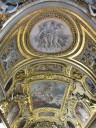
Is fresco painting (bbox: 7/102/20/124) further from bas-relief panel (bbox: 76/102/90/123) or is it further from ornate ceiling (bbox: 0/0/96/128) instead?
bas-relief panel (bbox: 76/102/90/123)

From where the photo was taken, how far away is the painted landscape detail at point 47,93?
1744cm

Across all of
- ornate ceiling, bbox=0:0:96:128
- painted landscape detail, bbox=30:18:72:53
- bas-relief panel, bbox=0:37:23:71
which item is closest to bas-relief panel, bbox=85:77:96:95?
ornate ceiling, bbox=0:0:96:128

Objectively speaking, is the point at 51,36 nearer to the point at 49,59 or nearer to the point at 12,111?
the point at 49,59

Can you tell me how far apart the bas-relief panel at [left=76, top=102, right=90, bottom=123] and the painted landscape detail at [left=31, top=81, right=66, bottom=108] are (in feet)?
4.11

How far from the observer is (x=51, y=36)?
13.9 metres

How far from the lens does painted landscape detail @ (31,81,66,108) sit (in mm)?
17438

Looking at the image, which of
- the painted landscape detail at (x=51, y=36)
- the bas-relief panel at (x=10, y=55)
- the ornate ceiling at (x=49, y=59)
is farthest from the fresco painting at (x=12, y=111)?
the painted landscape detail at (x=51, y=36)

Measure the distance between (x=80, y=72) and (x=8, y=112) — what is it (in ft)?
17.1

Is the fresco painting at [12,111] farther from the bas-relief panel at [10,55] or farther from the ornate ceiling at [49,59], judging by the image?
the bas-relief panel at [10,55]

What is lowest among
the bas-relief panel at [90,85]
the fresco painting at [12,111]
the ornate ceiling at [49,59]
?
the bas-relief panel at [90,85]

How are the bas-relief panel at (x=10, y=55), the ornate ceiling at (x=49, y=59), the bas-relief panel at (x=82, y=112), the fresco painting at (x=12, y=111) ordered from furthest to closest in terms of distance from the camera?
the bas-relief panel at (x=82, y=112) → the fresco painting at (x=12, y=111) → the bas-relief panel at (x=10, y=55) → the ornate ceiling at (x=49, y=59)

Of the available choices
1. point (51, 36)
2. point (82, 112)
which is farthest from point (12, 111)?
point (51, 36)

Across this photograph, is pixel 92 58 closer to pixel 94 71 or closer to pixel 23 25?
pixel 94 71

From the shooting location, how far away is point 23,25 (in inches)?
512
